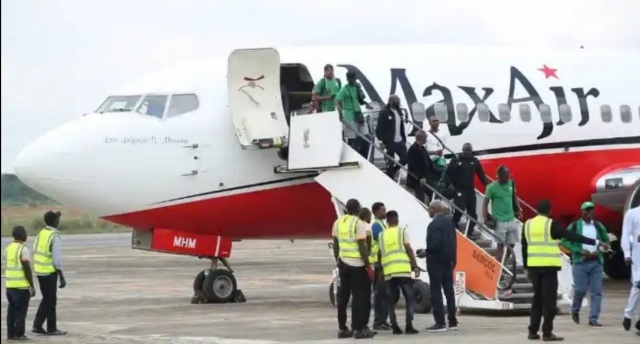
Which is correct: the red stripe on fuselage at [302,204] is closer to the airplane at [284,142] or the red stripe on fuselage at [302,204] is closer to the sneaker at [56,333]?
the airplane at [284,142]

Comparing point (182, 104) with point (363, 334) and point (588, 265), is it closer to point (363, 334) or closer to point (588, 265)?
point (363, 334)

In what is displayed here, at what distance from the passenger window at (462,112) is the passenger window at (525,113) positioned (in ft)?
3.71

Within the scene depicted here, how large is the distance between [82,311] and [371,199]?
5945 mm

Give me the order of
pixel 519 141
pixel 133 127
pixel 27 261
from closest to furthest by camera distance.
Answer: pixel 27 261 < pixel 133 127 < pixel 519 141

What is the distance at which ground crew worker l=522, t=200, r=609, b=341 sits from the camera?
1642 cm

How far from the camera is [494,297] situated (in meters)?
20.2

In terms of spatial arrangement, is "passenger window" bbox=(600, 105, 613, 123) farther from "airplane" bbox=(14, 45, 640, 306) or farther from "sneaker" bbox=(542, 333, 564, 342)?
"sneaker" bbox=(542, 333, 564, 342)

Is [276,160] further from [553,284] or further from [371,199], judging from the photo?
[553,284]

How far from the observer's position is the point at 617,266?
28766 mm

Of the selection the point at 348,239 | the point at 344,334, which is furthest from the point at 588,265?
the point at 344,334

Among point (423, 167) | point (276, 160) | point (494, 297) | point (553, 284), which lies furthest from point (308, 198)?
point (553, 284)

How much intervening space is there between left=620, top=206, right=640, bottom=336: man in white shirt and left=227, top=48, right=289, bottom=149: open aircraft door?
6.65 metres

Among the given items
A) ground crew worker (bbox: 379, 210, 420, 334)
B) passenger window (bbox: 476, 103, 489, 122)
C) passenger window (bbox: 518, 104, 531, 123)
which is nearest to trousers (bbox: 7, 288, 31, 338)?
ground crew worker (bbox: 379, 210, 420, 334)

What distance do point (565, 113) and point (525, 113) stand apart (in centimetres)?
94
